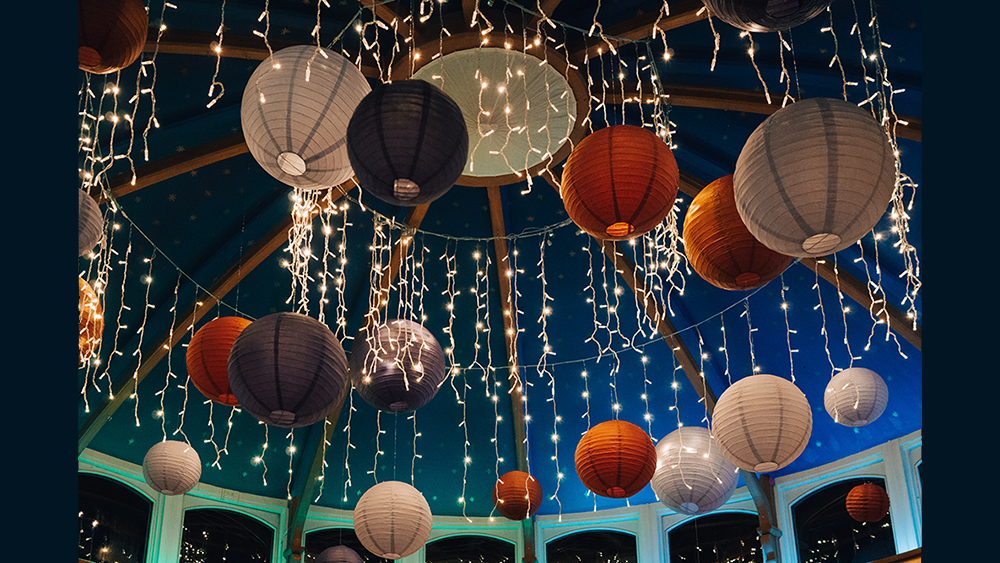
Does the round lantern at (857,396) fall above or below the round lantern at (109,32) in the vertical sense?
below

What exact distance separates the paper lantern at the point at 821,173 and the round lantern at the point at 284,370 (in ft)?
7.12

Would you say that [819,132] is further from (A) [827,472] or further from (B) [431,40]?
(A) [827,472]

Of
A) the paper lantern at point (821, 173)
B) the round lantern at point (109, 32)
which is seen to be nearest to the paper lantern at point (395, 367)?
the round lantern at point (109, 32)

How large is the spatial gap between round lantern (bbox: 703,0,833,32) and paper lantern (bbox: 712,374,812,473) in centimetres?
233

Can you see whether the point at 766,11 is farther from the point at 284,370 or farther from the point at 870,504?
the point at 870,504

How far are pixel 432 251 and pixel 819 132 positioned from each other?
4571mm

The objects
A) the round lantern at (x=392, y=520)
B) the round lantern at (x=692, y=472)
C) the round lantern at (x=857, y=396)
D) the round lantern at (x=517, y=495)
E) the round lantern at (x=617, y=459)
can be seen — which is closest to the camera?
the round lantern at (x=617, y=459)

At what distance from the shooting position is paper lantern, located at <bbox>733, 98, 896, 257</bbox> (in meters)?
3.32

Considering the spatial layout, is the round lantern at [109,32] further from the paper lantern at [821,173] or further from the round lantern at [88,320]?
the paper lantern at [821,173]

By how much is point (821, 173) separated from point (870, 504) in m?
4.68

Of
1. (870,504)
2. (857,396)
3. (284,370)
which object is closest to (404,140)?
(284,370)

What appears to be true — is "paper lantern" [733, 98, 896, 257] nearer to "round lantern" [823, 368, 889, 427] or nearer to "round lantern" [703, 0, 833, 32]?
"round lantern" [703, 0, 833, 32]

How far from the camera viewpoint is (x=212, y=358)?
5113 mm

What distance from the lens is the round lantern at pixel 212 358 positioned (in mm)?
5117
